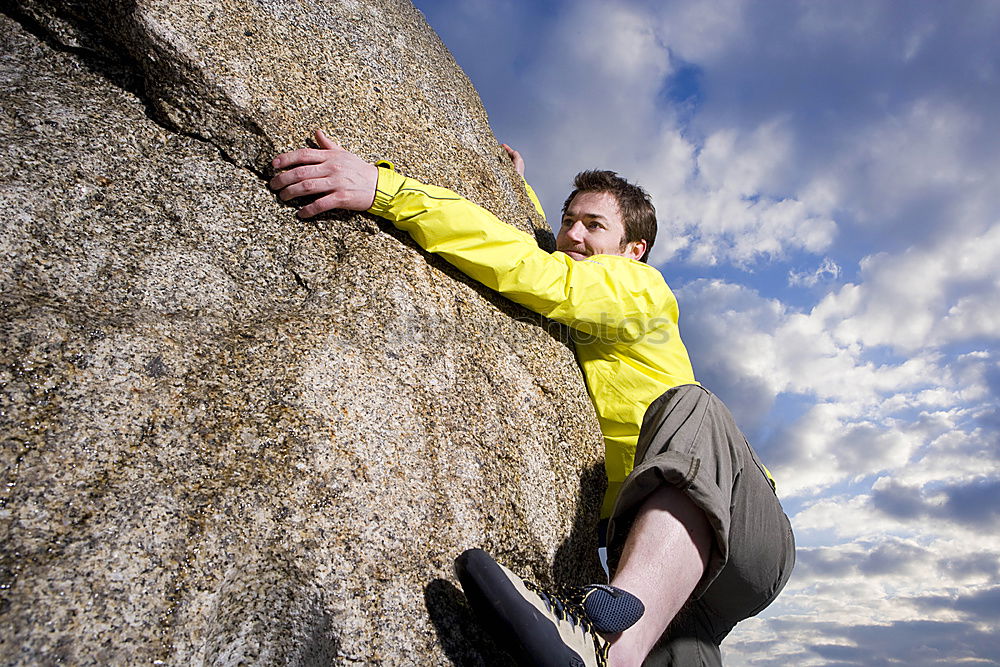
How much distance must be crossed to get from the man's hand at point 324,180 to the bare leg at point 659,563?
2.24 metres

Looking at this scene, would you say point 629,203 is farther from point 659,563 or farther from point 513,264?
point 659,563

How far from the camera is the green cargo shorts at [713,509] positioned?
11.0 ft

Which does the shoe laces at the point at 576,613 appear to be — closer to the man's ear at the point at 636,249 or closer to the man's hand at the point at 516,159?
the man's ear at the point at 636,249

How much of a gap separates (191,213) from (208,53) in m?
0.98

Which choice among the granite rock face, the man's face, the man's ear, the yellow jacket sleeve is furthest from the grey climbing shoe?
the man's ear

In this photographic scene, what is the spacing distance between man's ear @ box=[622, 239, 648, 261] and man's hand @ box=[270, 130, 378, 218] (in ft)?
7.23

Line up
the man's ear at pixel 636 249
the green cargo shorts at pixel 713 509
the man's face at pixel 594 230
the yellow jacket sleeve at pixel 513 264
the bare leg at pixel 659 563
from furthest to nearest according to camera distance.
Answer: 1. the man's ear at pixel 636 249
2. the man's face at pixel 594 230
3. the yellow jacket sleeve at pixel 513 264
4. the green cargo shorts at pixel 713 509
5. the bare leg at pixel 659 563

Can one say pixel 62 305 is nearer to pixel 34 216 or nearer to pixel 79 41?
pixel 34 216

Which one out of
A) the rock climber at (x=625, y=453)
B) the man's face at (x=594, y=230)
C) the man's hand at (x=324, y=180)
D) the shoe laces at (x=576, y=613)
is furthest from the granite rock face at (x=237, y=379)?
the man's face at (x=594, y=230)

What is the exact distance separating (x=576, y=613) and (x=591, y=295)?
1899mm

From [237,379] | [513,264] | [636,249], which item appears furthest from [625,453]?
[237,379]

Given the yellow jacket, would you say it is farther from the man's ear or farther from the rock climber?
the man's ear

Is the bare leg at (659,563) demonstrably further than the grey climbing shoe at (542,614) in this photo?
Yes

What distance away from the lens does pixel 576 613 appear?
299 centimetres
